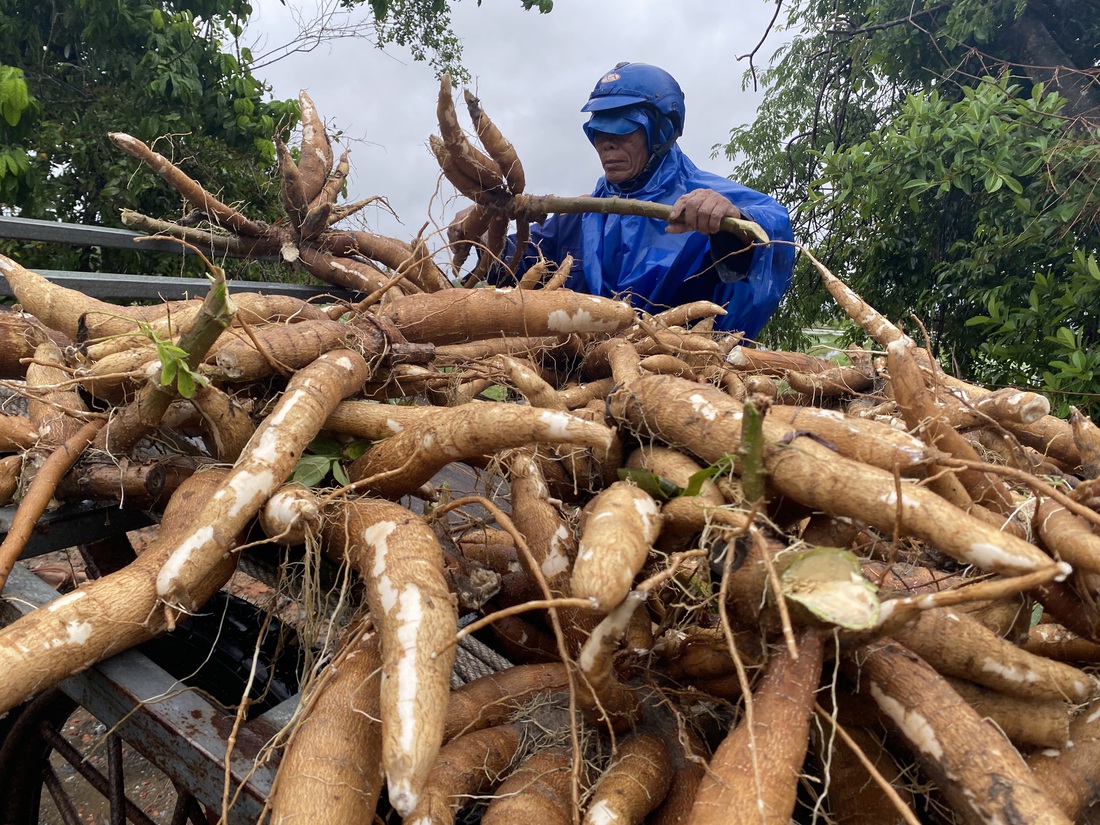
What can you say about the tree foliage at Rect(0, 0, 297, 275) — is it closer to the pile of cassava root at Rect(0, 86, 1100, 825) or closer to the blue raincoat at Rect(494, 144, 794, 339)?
the blue raincoat at Rect(494, 144, 794, 339)

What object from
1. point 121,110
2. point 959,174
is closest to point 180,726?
point 959,174

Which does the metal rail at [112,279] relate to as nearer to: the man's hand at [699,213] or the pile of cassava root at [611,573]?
the pile of cassava root at [611,573]

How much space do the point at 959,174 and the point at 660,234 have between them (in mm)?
1757

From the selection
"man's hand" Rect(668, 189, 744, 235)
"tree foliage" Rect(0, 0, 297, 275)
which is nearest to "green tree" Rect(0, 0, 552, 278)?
"tree foliage" Rect(0, 0, 297, 275)

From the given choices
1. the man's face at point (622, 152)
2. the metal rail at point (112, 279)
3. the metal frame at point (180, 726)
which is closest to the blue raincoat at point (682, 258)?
the man's face at point (622, 152)

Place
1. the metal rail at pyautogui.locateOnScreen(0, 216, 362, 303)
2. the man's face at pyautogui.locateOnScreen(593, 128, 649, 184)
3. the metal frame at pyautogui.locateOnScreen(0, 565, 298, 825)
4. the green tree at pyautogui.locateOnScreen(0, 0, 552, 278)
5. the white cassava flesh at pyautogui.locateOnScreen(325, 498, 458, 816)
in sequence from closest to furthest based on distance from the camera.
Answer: the white cassava flesh at pyautogui.locateOnScreen(325, 498, 458, 816) < the metal frame at pyautogui.locateOnScreen(0, 565, 298, 825) < the metal rail at pyautogui.locateOnScreen(0, 216, 362, 303) < the man's face at pyautogui.locateOnScreen(593, 128, 649, 184) < the green tree at pyautogui.locateOnScreen(0, 0, 552, 278)

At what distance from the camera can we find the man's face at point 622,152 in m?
3.59

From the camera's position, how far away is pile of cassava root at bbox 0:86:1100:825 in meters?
0.99

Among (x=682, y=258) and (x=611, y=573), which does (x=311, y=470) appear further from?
(x=682, y=258)

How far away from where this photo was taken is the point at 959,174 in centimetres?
368

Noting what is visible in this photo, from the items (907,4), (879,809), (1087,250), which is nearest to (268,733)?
(879,809)

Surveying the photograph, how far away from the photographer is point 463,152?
9.14 ft

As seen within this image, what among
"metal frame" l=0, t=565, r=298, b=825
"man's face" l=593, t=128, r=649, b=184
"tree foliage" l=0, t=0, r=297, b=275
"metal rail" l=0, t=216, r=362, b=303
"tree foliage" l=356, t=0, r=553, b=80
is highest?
"tree foliage" l=356, t=0, r=553, b=80

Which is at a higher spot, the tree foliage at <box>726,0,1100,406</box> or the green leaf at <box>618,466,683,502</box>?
the tree foliage at <box>726,0,1100,406</box>
